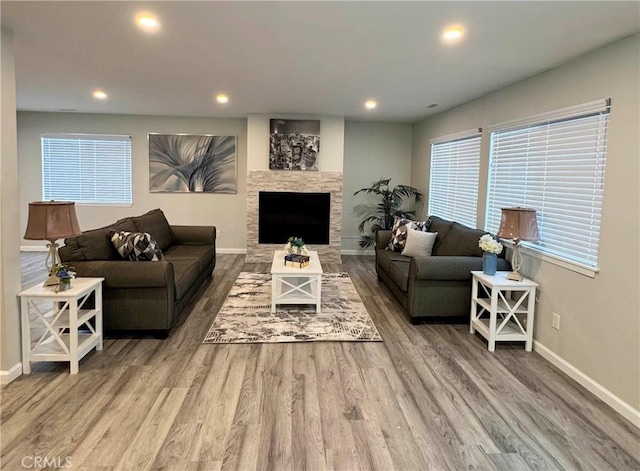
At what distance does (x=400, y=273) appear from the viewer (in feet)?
14.8

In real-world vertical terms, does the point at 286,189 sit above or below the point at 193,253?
above

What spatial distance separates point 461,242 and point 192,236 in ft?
11.9

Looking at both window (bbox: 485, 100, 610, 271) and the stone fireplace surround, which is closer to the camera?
window (bbox: 485, 100, 610, 271)

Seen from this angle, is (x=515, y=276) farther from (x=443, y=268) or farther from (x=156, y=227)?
(x=156, y=227)

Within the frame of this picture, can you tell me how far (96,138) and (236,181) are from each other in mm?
2616

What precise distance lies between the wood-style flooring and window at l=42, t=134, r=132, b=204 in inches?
186

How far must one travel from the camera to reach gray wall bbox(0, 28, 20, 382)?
2775mm

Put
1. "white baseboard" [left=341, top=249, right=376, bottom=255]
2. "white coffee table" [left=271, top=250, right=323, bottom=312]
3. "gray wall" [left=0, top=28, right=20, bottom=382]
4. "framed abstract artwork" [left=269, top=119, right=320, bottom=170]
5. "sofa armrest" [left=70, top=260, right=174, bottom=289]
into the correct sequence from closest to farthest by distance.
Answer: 1. "gray wall" [left=0, top=28, right=20, bottom=382]
2. "sofa armrest" [left=70, top=260, right=174, bottom=289]
3. "white coffee table" [left=271, top=250, right=323, bottom=312]
4. "framed abstract artwork" [left=269, top=119, right=320, bottom=170]
5. "white baseboard" [left=341, top=249, right=376, bottom=255]

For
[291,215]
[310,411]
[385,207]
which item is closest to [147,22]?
[310,411]

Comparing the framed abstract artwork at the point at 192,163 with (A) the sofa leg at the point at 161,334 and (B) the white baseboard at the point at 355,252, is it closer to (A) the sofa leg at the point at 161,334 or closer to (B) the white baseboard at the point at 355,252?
(B) the white baseboard at the point at 355,252

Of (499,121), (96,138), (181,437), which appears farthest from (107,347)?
(96,138)

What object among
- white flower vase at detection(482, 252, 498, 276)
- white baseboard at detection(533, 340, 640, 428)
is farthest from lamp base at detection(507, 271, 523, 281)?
white baseboard at detection(533, 340, 640, 428)

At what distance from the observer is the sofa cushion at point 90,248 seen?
3.54 m

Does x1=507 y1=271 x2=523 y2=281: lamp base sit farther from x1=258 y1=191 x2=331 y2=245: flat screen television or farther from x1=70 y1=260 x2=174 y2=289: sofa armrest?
x1=258 y1=191 x2=331 y2=245: flat screen television
